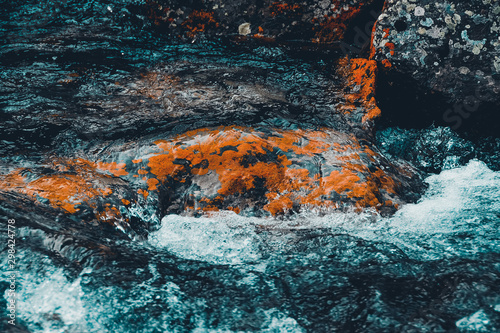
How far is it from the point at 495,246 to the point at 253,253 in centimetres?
159

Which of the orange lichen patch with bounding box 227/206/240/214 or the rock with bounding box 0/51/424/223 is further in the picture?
the orange lichen patch with bounding box 227/206/240/214

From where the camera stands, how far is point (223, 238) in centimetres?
289

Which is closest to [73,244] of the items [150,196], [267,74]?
[150,196]

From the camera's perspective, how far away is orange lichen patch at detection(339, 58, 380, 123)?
13.7 ft

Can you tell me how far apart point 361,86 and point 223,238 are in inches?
97.8

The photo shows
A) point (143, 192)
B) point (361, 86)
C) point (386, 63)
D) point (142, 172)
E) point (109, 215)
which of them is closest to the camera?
point (109, 215)

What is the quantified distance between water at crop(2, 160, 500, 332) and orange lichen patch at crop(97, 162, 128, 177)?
59 cm

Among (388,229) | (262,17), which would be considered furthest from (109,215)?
(262,17)

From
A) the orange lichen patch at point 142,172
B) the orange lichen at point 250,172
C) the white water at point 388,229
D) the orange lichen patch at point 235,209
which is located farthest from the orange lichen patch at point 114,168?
the orange lichen patch at point 235,209

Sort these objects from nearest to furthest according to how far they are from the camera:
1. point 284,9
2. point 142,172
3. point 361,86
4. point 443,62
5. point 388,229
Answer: point 388,229
point 142,172
point 443,62
point 361,86
point 284,9

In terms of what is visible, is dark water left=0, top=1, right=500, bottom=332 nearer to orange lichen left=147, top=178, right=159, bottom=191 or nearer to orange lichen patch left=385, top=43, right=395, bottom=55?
orange lichen left=147, top=178, right=159, bottom=191

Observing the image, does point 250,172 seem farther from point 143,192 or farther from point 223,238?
point 143,192

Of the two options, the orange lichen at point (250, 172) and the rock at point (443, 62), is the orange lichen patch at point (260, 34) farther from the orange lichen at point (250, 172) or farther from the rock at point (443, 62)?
the orange lichen at point (250, 172)

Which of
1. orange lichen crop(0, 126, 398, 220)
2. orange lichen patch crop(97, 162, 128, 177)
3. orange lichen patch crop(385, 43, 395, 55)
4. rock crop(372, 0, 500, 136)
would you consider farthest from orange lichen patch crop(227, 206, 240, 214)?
orange lichen patch crop(385, 43, 395, 55)
